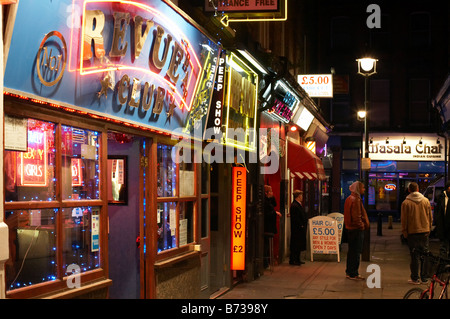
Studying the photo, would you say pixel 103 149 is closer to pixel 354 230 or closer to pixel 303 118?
pixel 354 230

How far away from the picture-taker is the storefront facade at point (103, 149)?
18.9ft

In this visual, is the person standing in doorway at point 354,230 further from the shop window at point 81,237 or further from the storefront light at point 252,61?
the shop window at point 81,237

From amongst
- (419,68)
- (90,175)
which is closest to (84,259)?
(90,175)

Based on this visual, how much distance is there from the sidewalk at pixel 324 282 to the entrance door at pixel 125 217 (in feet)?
10.6

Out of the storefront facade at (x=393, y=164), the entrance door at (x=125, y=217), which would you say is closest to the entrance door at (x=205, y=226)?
the entrance door at (x=125, y=217)

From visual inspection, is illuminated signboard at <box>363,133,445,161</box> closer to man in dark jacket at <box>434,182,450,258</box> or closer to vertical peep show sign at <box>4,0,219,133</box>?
man in dark jacket at <box>434,182,450,258</box>

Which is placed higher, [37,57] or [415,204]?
[37,57]

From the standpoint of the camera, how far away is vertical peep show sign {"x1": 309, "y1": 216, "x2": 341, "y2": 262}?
17781 mm

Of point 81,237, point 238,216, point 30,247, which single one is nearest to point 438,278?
point 81,237

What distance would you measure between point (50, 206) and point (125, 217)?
312 cm

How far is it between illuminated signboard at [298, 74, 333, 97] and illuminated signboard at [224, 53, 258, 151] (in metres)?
9.52
